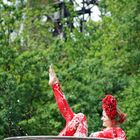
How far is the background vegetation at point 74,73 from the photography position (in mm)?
16125

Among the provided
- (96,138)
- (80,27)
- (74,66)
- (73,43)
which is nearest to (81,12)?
(80,27)

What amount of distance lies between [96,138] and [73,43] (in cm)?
1671

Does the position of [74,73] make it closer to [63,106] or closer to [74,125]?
[63,106]

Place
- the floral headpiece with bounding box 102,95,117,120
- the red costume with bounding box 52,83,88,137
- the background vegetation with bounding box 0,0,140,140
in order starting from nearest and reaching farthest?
the red costume with bounding box 52,83,88,137 < the floral headpiece with bounding box 102,95,117,120 < the background vegetation with bounding box 0,0,140,140

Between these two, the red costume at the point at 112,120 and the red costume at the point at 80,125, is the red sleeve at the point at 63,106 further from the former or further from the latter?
the red costume at the point at 112,120

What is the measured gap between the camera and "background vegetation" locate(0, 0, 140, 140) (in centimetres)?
1612

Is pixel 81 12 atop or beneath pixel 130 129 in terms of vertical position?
atop

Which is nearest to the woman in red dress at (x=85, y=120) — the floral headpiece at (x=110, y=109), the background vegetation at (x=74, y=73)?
the floral headpiece at (x=110, y=109)

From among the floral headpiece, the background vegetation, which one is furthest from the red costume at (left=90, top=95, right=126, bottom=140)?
the background vegetation

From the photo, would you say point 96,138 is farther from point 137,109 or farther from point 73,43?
point 73,43

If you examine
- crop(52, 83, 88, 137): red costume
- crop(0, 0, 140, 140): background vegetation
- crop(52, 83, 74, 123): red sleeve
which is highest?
crop(52, 83, 74, 123): red sleeve

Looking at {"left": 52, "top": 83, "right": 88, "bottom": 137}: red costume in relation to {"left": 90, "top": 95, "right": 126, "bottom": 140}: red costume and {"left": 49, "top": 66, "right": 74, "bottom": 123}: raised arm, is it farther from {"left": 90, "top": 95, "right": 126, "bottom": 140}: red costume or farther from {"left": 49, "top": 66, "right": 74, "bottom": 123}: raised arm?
{"left": 90, "top": 95, "right": 126, "bottom": 140}: red costume

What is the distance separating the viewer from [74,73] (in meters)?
18.0

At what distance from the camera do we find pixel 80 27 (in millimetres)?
24938
